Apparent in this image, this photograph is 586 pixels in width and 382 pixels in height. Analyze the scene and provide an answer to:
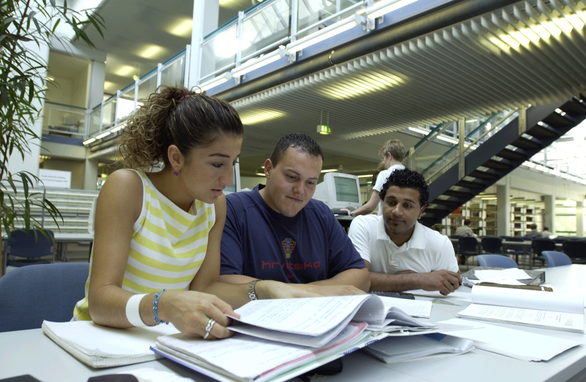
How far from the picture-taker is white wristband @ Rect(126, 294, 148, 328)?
0.85 meters

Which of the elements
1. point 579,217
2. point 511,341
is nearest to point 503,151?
point 511,341

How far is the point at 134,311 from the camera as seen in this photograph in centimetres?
86

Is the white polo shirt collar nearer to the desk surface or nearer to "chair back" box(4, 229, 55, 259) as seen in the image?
the desk surface

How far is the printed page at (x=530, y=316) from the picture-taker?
1.14 metres

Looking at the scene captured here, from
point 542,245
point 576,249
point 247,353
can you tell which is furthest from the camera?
point 542,245

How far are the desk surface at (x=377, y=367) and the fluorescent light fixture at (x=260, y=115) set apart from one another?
6.40 meters

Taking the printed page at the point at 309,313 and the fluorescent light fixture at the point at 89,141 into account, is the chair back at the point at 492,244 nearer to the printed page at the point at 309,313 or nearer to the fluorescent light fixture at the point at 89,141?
the printed page at the point at 309,313

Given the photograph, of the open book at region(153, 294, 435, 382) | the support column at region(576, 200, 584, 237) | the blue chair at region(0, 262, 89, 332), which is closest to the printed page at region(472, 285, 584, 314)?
the open book at region(153, 294, 435, 382)

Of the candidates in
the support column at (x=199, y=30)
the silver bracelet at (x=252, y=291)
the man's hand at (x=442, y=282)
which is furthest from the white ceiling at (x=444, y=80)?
the silver bracelet at (x=252, y=291)

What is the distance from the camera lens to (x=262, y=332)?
708 millimetres

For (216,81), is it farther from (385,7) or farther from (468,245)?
(468,245)

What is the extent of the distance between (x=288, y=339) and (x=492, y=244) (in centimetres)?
1036

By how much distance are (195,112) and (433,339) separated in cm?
82

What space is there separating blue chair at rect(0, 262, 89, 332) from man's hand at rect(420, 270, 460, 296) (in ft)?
4.18
